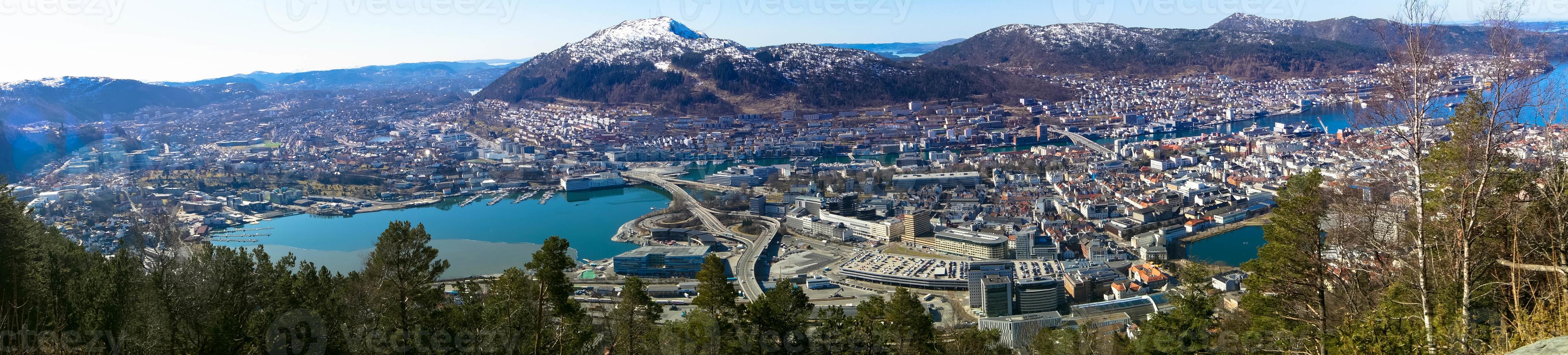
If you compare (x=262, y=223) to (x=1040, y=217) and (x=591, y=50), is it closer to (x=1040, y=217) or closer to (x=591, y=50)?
(x=1040, y=217)

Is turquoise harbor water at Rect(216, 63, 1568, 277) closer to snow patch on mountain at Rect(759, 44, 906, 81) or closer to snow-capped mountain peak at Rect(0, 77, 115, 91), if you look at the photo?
snow patch on mountain at Rect(759, 44, 906, 81)

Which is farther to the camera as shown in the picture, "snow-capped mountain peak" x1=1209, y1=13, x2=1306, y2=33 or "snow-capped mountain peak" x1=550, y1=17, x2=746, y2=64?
"snow-capped mountain peak" x1=1209, y1=13, x2=1306, y2=33

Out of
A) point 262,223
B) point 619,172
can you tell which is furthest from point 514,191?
point 262,223

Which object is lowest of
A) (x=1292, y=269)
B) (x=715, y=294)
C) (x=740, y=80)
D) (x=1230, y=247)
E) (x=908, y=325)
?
(x=1230, y=247)

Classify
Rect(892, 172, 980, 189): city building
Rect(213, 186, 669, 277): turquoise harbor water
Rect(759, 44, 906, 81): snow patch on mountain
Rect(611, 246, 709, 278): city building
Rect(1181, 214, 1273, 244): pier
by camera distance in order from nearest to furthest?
1. Rect(611, 246, 709, 278): city building
2. Rect(1181, 214, 1273, 244): pier
3. Rect(213, 186, 669, 277): turquoise harbor water
4. Rect(892, 172, 980, 189): city building
5. Rect(759, 44, 906, 81): snow patch on mountain

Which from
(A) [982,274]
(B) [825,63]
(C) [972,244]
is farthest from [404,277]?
(B) [825,63]

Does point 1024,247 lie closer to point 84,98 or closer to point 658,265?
point 658,265

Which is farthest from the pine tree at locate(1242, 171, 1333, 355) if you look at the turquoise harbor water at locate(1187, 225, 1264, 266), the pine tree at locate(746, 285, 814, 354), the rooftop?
the rooftop
